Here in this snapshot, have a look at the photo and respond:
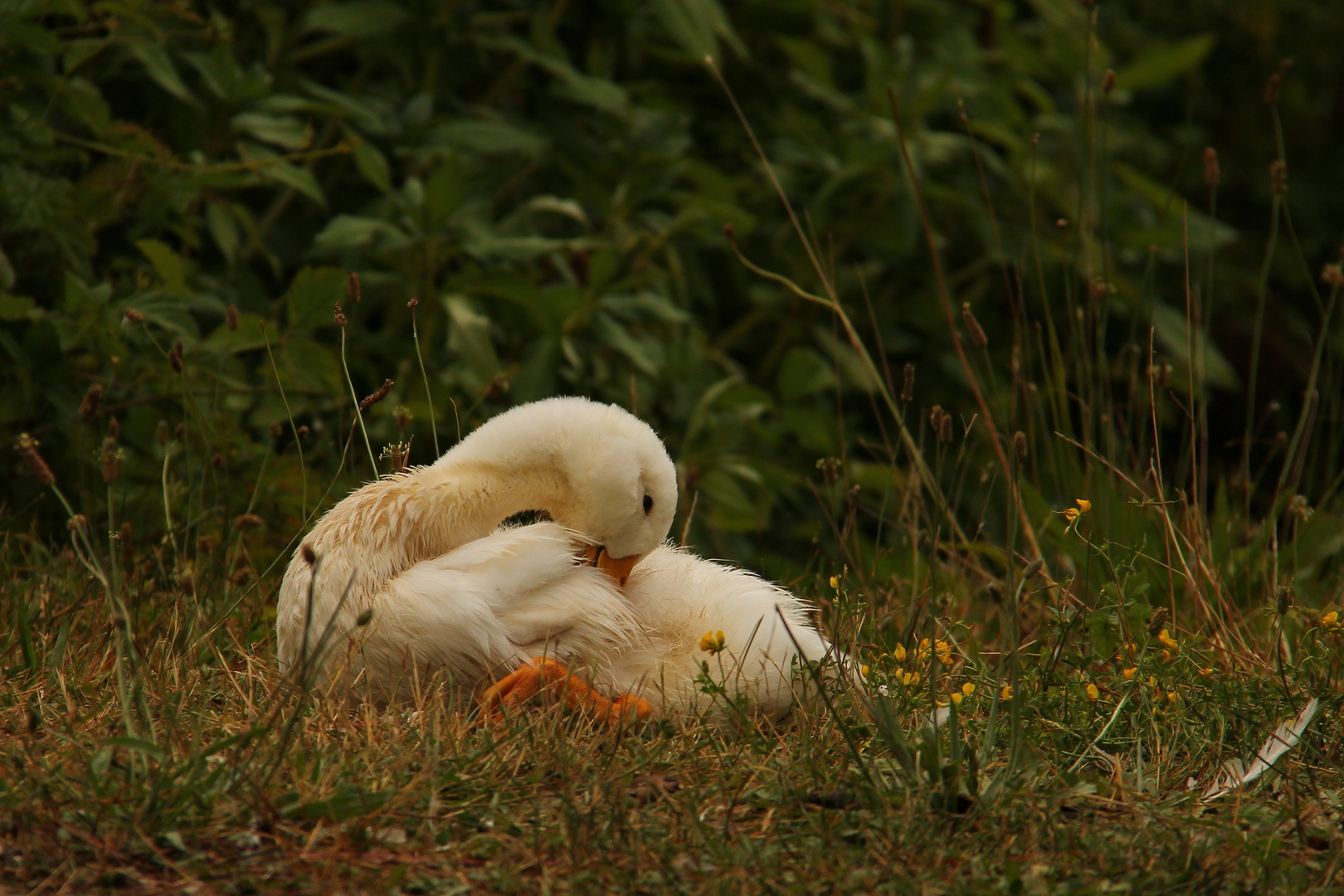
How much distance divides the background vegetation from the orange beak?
19.7 inches

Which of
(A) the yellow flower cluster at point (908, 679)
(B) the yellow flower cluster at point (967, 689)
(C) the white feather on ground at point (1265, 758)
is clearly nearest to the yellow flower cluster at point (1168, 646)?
(C) the white feather on ground at point (1265, 758)

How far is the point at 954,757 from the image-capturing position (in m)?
2.34

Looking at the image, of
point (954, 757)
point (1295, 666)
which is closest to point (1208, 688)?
point (1295, 666)

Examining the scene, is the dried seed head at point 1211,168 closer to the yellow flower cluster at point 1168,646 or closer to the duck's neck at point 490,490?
the yellow flower cluster at point 1168,646

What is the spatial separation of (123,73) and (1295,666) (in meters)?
4.21

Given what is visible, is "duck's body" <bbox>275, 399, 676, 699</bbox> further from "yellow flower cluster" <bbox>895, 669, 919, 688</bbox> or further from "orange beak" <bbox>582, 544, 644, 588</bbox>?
"yellow flower cluster" <bbox>895, 669, 919, 688</bbox>

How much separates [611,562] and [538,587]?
0.29 meters

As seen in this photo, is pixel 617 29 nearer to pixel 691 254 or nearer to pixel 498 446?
pixel 691 254

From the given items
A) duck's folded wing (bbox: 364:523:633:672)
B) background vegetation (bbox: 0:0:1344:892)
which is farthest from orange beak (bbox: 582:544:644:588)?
background vegetation (bbox: 0:0:1344:892)

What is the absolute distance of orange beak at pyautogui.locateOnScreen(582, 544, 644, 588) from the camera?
10.2ft

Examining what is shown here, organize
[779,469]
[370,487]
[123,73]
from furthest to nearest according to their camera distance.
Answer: [779,469], [123,73], [370,487]

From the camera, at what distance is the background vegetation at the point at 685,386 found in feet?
7.51

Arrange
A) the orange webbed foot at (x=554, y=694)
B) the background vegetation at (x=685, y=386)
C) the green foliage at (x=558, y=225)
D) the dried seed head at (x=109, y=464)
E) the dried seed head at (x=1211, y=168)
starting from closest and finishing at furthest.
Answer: the background vegetation at (x=685, y=386) < the orange webbed foot at (x=554, y=694) < the dried seed head at (x=109, y=464) < the dried seed head at (x=1211, y=168) < the green foliage at (x=558, y=225)

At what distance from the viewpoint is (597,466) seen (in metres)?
3.08
